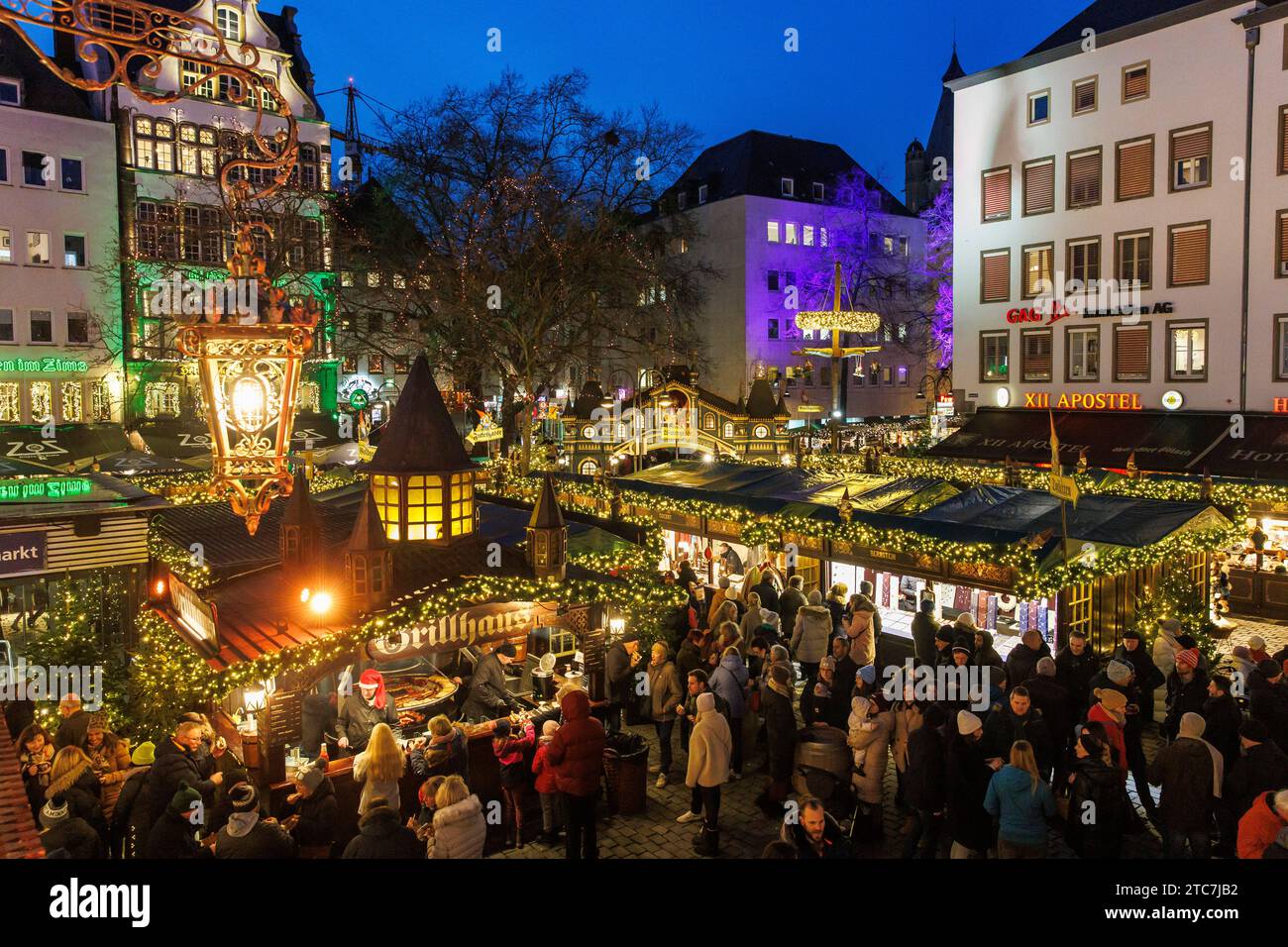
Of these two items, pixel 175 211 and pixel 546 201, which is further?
pixel 175 211

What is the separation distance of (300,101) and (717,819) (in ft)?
137

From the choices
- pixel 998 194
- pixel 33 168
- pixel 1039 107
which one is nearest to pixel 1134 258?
pixel 998 194

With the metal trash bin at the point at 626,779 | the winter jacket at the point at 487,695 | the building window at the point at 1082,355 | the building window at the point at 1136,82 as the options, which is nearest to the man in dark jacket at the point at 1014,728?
the metal trash bin at the point at 626,779

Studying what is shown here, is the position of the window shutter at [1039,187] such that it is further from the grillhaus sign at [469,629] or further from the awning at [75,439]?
the awning at [75,439]

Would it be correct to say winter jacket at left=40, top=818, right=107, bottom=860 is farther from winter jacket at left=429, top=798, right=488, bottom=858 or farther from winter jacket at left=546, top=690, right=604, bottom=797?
winter jacket at left=546, top=690, right=604, bottom=797

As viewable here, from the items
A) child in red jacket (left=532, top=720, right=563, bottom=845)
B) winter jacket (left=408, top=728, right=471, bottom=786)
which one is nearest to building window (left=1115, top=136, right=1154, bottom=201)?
child in red jacket (left=532, top=720, right=563, bottom=845)

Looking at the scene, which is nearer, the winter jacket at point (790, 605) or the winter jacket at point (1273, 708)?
the winter jacket at point (1273, 708)

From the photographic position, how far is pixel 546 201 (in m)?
33.1

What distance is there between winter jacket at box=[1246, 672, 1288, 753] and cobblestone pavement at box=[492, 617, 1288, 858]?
112 centimetres

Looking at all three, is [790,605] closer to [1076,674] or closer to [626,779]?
[1076,674]

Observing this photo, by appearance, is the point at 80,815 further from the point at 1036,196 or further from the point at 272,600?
the point at 1036,196

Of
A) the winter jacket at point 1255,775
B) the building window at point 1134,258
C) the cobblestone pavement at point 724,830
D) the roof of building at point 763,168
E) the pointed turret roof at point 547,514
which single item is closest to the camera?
the winter jacket at point 1255,775

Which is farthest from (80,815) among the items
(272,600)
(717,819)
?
(717,819)

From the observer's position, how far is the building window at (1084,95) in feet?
97.1
